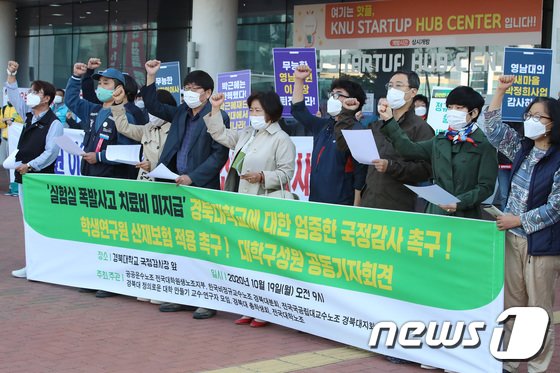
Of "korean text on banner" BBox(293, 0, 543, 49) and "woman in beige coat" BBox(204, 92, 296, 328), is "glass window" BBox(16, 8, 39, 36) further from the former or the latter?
"woman in beige coat" BBox(204, 92, 296, 328)

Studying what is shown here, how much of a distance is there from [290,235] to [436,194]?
1.48m

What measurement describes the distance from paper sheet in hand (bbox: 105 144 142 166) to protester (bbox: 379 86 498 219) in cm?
316

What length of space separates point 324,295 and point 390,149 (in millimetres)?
1284

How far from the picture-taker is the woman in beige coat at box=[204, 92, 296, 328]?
798 cm

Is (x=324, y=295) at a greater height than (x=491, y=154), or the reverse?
(x=491, y=154)

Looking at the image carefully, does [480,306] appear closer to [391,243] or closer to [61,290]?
[391,243]

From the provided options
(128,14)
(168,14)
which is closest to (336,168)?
(168,14)

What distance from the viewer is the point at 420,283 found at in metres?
6.52

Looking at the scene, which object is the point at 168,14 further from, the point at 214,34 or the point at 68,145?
the point at 68,145

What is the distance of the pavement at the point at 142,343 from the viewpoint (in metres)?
6.60

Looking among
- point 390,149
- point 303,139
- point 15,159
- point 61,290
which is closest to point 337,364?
point 390,149

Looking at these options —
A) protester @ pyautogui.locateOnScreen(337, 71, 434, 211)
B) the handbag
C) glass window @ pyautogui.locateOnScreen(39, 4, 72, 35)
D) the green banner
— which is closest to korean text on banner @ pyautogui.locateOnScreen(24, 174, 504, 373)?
the green banner

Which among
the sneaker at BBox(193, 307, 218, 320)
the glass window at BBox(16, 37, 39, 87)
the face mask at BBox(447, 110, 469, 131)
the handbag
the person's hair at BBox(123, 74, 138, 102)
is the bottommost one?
the sneaker at BBox(193, 307, 218, 320)

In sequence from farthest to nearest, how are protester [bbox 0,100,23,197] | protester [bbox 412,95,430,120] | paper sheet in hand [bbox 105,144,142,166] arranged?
1. protester [bbox 0,100,23,197]
2. protester [bbox 412,95,430,120]
3. paper sheet in hand [bbox 105,144,142,166]
